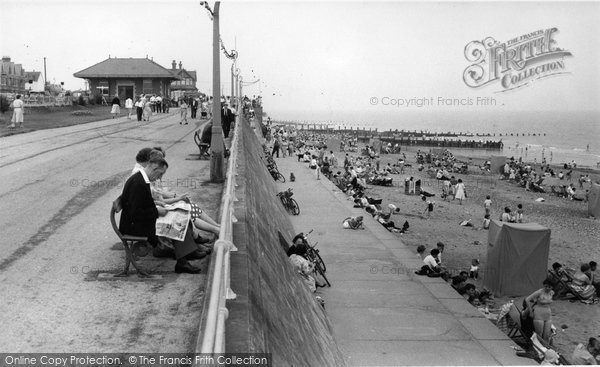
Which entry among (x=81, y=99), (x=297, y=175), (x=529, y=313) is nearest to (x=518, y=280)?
(x=529, y=313)

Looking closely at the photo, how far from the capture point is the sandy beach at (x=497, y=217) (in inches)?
529

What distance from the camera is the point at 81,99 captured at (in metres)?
46.0

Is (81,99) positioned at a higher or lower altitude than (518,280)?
higher

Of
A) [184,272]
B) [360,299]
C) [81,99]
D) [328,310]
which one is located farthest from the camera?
[81,99]

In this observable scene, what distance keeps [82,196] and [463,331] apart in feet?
25.2

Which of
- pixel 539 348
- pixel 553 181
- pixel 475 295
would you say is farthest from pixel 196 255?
pixel 553 181

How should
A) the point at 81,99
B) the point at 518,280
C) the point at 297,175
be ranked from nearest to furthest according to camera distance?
the point at 518,280, the point at 297,175, the point at 81,99

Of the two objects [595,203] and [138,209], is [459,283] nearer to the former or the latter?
[138,209]

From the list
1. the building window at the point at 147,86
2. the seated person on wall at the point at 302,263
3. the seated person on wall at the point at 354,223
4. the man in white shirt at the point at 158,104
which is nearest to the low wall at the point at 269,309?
the seated person on wall at the point at 302,263

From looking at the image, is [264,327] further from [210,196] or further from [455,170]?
[455,170]

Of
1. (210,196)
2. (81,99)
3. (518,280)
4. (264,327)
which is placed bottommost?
(518,280)

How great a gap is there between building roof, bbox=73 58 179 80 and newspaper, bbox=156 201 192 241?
154 feet

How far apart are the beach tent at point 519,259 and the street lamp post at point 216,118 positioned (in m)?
7.45

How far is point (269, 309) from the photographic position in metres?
6.14
